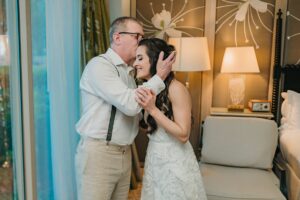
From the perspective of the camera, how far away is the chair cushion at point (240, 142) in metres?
2.42

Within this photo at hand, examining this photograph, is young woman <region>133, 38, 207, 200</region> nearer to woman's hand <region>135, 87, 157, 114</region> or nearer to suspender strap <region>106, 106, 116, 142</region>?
woman's hand <region>135, 87, 157, 114</region>

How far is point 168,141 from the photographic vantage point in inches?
59.3

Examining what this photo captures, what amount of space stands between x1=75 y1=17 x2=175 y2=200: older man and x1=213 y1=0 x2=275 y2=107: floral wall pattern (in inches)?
83.1

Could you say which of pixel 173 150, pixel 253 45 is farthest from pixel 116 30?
pixel 253 45

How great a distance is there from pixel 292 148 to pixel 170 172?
140cm

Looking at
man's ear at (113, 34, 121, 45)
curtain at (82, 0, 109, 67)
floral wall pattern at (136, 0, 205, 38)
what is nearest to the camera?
man's ear at (113, 34, 121, 45)

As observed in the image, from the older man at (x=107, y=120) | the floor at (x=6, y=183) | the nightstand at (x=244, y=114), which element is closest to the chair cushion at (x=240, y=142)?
the nightstand at (x=244, y=114)

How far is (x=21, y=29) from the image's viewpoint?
159cm

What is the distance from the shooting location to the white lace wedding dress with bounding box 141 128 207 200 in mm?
1469

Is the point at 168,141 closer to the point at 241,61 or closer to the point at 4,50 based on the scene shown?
the point at 4,50

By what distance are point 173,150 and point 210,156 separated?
3.72 feet

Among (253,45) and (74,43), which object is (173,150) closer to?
(74,43)

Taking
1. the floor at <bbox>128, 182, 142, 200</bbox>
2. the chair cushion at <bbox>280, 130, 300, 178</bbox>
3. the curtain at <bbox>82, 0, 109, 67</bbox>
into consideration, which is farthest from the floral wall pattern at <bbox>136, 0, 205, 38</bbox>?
the floor at <bbox>128, 182, 142, 200</bbox>

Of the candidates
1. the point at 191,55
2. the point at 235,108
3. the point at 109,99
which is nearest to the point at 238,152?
the point at 235,108
